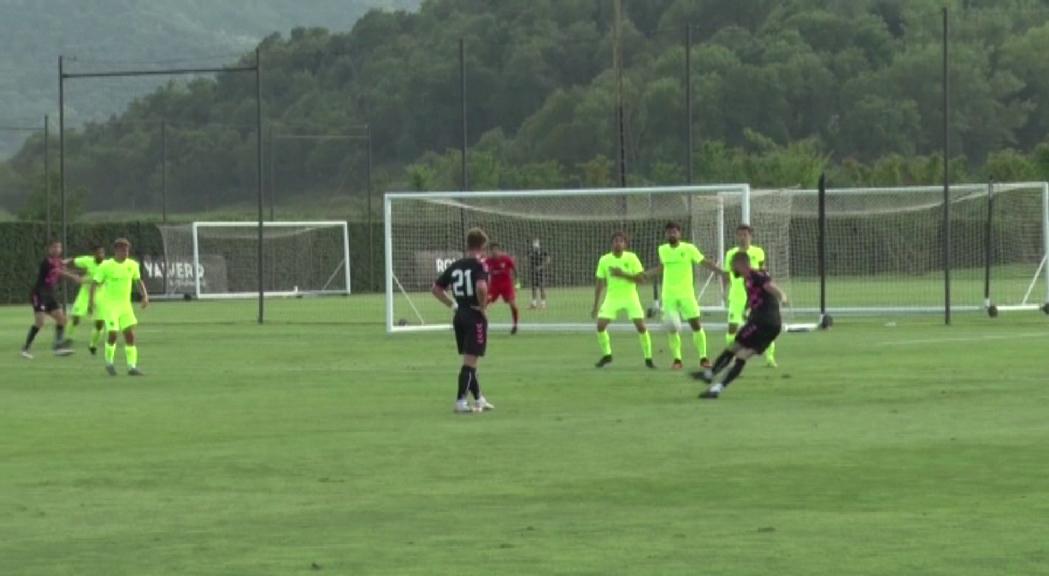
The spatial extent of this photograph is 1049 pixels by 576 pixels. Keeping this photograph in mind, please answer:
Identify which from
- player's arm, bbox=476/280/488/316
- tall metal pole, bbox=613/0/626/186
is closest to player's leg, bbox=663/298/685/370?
player's arm, bbox=476/280/488/316

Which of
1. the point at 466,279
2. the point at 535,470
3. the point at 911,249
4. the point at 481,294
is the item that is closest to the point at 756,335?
the point at 481,294

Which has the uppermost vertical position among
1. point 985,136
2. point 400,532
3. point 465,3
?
point 465,3

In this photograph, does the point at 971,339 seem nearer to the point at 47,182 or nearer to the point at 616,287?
the point at 616,287

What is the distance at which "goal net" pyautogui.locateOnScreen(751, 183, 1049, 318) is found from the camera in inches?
2131

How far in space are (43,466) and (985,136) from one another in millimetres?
108242

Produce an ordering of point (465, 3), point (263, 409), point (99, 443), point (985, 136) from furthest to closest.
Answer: point (465, 3), point (985, 136), point (263, 409), point (99, 443)

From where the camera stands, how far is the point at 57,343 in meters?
36.8

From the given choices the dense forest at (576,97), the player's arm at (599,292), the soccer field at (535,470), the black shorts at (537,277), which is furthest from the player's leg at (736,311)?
the dense forest at (576,97)

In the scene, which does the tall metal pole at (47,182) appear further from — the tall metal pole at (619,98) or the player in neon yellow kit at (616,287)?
the player in neon yellow kit at (616,287)

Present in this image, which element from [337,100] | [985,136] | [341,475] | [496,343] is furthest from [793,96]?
[341,475]

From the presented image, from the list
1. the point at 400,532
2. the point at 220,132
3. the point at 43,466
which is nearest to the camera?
the point at 400,532

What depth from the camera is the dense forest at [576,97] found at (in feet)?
388

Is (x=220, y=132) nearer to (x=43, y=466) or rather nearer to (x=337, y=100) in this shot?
(x=337, y=100)

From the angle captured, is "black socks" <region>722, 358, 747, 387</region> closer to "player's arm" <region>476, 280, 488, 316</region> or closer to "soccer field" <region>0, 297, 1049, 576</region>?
"soccer field" <region>0, 297, 1049, 576</region>
